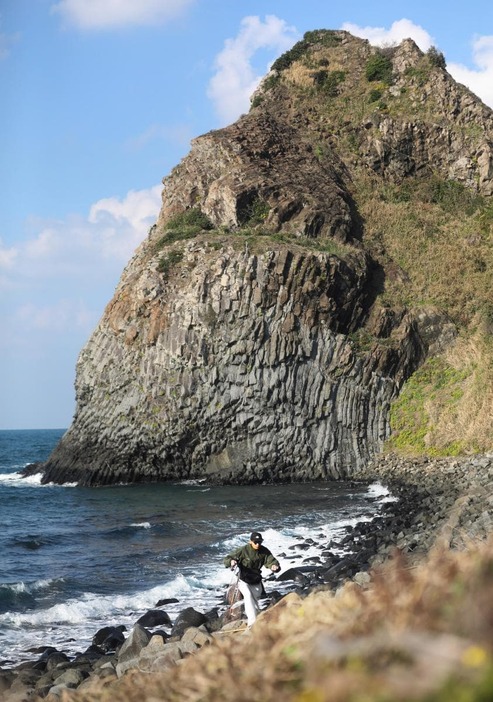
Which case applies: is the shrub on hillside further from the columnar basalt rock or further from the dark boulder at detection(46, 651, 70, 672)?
the dark boulder at detection(46, 651, 70, 672)

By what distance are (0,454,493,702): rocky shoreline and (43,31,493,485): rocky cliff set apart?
778cm

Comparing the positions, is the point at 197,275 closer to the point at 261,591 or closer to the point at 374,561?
the point at 374,561

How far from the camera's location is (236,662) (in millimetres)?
5074

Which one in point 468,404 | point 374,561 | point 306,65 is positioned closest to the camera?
point 374,561

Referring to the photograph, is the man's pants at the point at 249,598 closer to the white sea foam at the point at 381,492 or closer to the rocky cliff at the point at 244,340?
the white sea foam at the point at 381,492

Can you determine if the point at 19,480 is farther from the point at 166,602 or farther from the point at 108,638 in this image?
the point at 108,638

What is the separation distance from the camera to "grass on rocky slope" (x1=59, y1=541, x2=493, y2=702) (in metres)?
3.26

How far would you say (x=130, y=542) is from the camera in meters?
23.9

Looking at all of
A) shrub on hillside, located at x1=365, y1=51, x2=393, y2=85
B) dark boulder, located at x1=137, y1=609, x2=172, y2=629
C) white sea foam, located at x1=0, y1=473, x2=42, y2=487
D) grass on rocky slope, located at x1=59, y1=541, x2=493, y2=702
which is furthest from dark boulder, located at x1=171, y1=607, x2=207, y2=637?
shrub on hillside, located at x1=365, y1=51, x2=393, y2=85

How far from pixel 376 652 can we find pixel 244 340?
111ft

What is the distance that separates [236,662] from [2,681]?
23.8 ft

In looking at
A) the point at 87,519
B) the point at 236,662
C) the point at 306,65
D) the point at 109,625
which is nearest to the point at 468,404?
the point at 87,519

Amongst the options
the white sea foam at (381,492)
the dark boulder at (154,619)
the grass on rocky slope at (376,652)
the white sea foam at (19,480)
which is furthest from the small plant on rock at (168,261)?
the grass on rocky slope at (376,652)

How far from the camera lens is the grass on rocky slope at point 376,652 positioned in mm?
3260
